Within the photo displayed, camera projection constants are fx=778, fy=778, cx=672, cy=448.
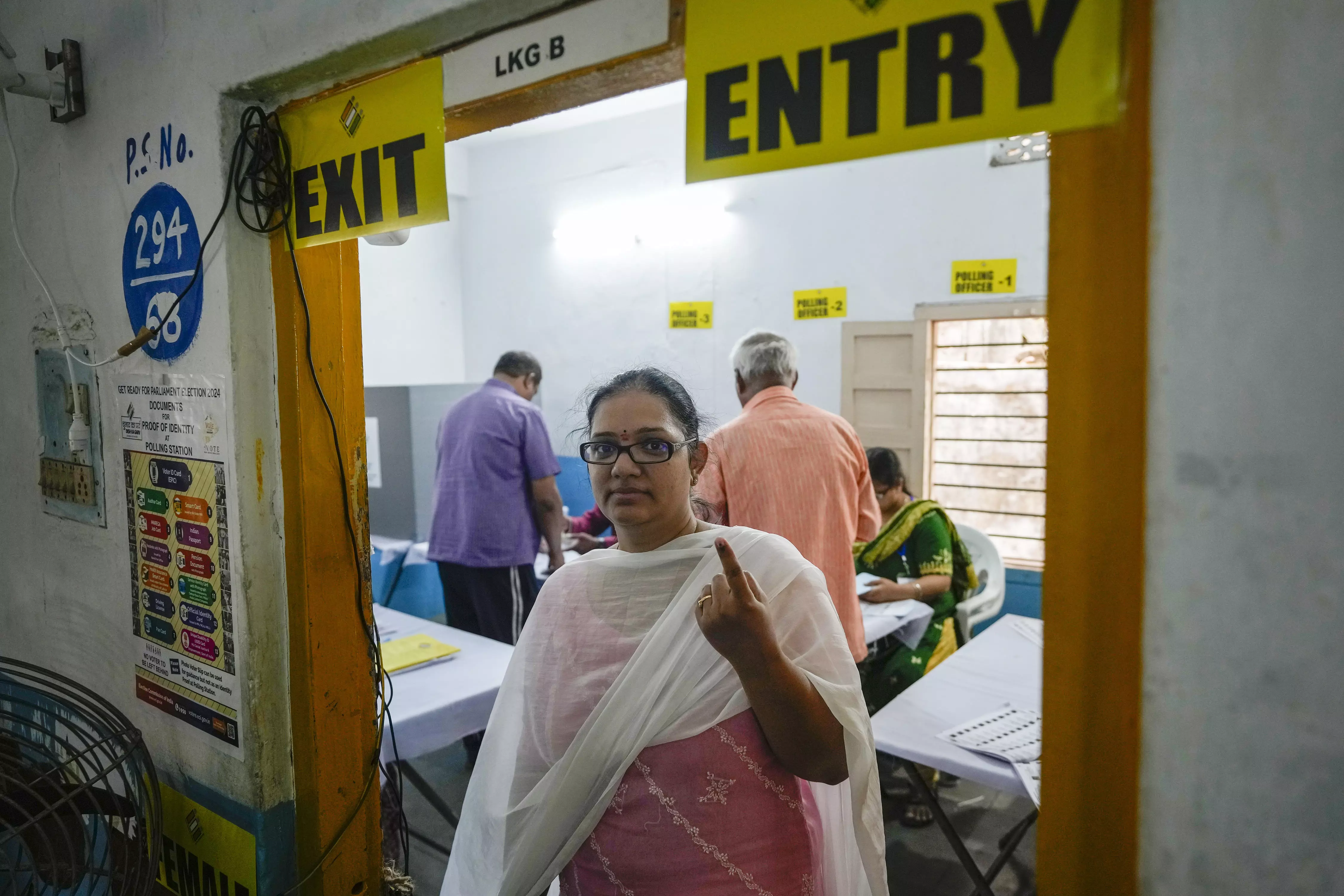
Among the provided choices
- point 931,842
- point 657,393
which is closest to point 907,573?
point 931,842

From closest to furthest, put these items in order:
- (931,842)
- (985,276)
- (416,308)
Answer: (931,842)
(985,276)
(416,308)

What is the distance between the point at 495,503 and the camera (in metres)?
3.54

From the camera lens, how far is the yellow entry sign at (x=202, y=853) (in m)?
1.63

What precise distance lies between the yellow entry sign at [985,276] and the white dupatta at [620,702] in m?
3.23

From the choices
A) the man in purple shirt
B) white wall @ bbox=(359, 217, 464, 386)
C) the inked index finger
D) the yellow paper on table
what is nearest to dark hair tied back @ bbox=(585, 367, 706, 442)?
the inked index finger

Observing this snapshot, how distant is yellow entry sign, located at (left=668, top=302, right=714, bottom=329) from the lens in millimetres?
5168

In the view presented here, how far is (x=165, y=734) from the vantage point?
5.99 feet

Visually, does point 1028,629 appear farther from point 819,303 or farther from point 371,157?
point 371,157

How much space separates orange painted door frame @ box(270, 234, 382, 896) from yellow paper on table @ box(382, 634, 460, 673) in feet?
2.22

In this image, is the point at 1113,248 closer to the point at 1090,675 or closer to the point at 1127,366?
the point at 1127,366

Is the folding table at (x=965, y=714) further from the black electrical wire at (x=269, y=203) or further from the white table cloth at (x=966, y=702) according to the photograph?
the black electrical wire at (x=269, y=203)

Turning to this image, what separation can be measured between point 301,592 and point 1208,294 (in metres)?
1.58

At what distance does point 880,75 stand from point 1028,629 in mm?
2471

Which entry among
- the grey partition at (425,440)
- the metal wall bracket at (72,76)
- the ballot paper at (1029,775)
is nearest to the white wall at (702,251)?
the grey partition at (425,440)
